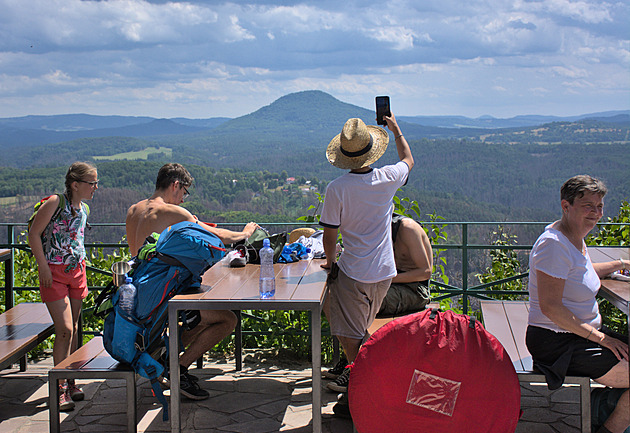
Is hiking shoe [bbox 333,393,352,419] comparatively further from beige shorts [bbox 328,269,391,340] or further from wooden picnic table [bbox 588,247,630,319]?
wooden picnic table [bbox 588,247,630,319]

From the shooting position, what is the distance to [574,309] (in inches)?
117

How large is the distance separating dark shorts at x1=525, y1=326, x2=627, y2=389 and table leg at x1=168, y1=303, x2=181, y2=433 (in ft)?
6.08

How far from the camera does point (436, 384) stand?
2746 mm

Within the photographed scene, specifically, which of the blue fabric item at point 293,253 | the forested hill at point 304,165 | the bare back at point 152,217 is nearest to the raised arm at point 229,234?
the bare back at point 152,217

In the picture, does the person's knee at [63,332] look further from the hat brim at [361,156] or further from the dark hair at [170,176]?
the hat brim at [361,156]

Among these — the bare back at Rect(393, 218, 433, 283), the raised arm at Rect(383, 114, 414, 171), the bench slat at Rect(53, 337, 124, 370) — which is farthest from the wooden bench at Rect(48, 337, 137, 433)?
the raised arm at Rect(383, 114, 414, 171)

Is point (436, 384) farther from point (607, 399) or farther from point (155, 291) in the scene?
point (155, 291)

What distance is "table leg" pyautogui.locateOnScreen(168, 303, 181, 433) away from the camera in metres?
3.02

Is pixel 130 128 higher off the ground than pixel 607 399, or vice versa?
pixel 130 128

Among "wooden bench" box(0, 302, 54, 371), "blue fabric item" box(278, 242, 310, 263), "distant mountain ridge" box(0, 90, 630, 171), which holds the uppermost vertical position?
"distant mountain ridge" box(0, 90, 630, 171)

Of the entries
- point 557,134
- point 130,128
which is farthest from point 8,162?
point 557,134

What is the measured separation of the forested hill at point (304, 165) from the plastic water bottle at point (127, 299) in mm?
6155

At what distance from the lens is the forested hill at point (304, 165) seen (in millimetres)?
17000

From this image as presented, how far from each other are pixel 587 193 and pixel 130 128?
203 ft
